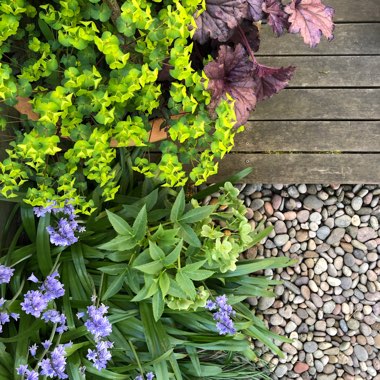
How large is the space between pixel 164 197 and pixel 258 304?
630 millimetres

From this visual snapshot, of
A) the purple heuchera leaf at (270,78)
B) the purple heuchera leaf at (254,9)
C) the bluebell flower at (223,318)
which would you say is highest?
the purple heuchera leaf at (254,9)

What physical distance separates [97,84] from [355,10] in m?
1.36

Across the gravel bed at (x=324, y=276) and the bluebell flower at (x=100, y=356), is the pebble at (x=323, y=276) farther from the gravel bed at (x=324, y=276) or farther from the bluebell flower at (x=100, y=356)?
the bluebell flower at (x=100, y=356)

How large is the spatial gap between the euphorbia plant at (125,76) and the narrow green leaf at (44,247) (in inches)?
4.5

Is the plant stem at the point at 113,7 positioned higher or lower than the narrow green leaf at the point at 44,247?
higher

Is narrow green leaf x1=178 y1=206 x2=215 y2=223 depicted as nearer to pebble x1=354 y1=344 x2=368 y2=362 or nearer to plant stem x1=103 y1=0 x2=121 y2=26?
plant stem x1=103 y1=0 x2=121 y2=26

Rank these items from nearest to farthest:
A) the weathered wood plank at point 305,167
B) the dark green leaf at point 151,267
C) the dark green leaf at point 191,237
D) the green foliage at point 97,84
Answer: the green foliage at point 97,84
the dark green leaf at point 151,267
the dark green leaf at point 191,237
the weathered wood plank at point 305,167

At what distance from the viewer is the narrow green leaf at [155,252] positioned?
4.48 ft

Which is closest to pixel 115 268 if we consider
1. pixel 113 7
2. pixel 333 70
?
pixel 113 7

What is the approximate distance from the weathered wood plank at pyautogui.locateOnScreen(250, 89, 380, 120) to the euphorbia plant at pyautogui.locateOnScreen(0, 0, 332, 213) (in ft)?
1.58

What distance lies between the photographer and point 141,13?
1060 millimetres

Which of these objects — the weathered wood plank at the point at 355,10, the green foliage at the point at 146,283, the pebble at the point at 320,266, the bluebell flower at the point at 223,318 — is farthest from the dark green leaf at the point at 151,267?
the weathered wood plank at the point at 355,10

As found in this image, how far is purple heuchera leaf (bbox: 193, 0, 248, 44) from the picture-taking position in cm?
132

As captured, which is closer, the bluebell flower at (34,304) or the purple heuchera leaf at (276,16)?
the bluebell flower at (34,304)
